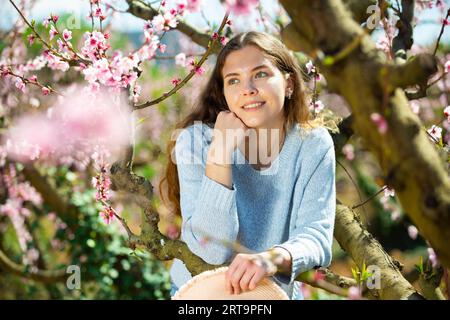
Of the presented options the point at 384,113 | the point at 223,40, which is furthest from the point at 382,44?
the point at 384,113

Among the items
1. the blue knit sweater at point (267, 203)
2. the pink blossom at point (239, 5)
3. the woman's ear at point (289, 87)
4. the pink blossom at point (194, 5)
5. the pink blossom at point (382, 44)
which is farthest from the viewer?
the pink blossom at point (382, 44)

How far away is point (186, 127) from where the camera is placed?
2.18m

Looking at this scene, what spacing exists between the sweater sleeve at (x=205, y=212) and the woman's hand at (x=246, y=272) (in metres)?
0.22

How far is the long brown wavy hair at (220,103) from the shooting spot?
2.09 meters

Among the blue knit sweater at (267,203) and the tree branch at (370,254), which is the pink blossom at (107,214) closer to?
the blue knit sweater at (267,203)

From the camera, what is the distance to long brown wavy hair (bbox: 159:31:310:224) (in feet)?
6.87

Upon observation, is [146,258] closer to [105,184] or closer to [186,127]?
[105,184]

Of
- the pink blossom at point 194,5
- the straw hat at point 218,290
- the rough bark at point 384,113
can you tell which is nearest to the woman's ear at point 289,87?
the pink blossom at point 194,5

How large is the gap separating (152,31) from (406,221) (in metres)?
3.96

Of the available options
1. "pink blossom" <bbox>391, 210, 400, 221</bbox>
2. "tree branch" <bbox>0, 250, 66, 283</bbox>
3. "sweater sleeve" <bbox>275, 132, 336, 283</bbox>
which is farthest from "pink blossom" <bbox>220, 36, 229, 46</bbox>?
"pink blossom" <bbox>391, 210, 400, 221</bbox>

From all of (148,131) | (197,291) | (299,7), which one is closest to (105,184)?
(197,291)

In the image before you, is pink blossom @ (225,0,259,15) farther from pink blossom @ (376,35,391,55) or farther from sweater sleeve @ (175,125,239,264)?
pink blossom @ (376,35,391,55)

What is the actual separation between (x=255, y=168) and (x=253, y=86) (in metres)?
0.27

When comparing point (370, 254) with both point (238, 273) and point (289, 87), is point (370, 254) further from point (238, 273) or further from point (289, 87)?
point (238, 273)
